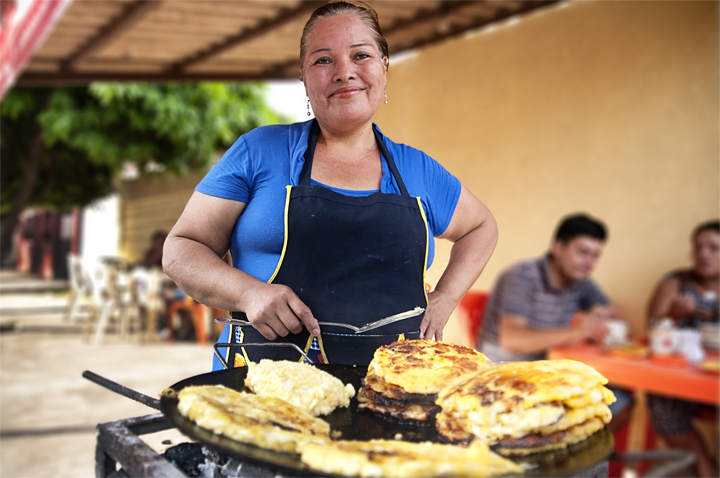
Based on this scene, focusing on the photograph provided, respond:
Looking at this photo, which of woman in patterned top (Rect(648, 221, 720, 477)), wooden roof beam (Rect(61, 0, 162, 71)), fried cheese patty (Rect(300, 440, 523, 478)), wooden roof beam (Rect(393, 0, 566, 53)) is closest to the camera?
fried cheese patty (Rect(300, 440, 523, 478))

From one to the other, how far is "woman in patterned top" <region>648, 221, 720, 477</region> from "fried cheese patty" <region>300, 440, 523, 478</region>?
3.42 m

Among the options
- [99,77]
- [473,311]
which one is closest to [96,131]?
[99,77]

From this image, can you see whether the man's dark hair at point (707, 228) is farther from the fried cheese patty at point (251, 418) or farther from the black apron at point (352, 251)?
the fried cheese patty at point (251, 418)

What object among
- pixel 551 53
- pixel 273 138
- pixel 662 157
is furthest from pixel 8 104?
pixel 273 138

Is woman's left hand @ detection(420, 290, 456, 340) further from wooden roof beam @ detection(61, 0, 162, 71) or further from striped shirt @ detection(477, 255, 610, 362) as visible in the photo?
wooden roof beam @ detection(61, 0, 162, 71)

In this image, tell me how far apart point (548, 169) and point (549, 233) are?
518 millimetres

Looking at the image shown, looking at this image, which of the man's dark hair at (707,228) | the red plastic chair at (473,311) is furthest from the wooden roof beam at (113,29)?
the man's dark hair at (707,228)

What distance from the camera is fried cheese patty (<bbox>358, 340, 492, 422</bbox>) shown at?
106 cm

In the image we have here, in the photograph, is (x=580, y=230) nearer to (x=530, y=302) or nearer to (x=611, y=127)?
(x=530, y=302)

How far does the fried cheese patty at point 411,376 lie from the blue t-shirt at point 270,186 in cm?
18

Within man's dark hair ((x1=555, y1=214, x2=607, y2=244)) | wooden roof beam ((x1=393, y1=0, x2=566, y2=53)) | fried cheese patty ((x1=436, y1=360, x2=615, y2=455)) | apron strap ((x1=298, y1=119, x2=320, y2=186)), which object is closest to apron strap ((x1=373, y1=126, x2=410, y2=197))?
apron strap ((x1=298, y1=119, x2=320, y2=186))

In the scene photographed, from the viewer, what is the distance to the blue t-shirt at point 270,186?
0.98 metres

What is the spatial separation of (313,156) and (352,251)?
7.3 inches

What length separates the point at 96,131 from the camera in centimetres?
493
